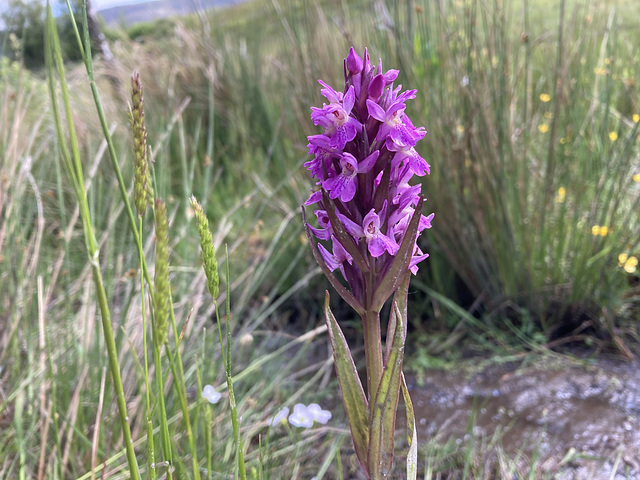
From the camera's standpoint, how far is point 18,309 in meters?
1.85

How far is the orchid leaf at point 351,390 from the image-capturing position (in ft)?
2.44

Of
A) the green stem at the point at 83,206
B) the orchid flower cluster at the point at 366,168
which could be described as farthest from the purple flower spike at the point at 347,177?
the green stem at the point at 83,206

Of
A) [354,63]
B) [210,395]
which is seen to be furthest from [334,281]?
[210,395]

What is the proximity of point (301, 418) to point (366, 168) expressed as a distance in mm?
970

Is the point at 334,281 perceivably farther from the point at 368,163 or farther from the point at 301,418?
the point at 301,418

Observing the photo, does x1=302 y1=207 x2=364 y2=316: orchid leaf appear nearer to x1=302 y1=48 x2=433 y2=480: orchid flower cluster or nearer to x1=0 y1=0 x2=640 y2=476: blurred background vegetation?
x1=302 y1=48 x2=433 y2=480: orchid flower cluster

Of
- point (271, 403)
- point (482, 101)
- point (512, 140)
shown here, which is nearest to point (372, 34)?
point (482, 101)

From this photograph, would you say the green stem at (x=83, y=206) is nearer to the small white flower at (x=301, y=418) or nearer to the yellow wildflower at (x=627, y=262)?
the small white flower at (x=301, y=418)

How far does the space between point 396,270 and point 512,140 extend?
1611mm

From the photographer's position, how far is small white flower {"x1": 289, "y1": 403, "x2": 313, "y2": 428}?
1375mm

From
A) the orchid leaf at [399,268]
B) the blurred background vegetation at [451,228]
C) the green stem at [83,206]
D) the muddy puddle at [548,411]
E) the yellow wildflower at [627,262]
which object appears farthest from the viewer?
the yellow wildflower at [627,262]

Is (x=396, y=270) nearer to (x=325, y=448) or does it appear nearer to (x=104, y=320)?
(x=104, y=320)

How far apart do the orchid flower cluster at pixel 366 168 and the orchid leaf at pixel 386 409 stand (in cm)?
9

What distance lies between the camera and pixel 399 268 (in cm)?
70
